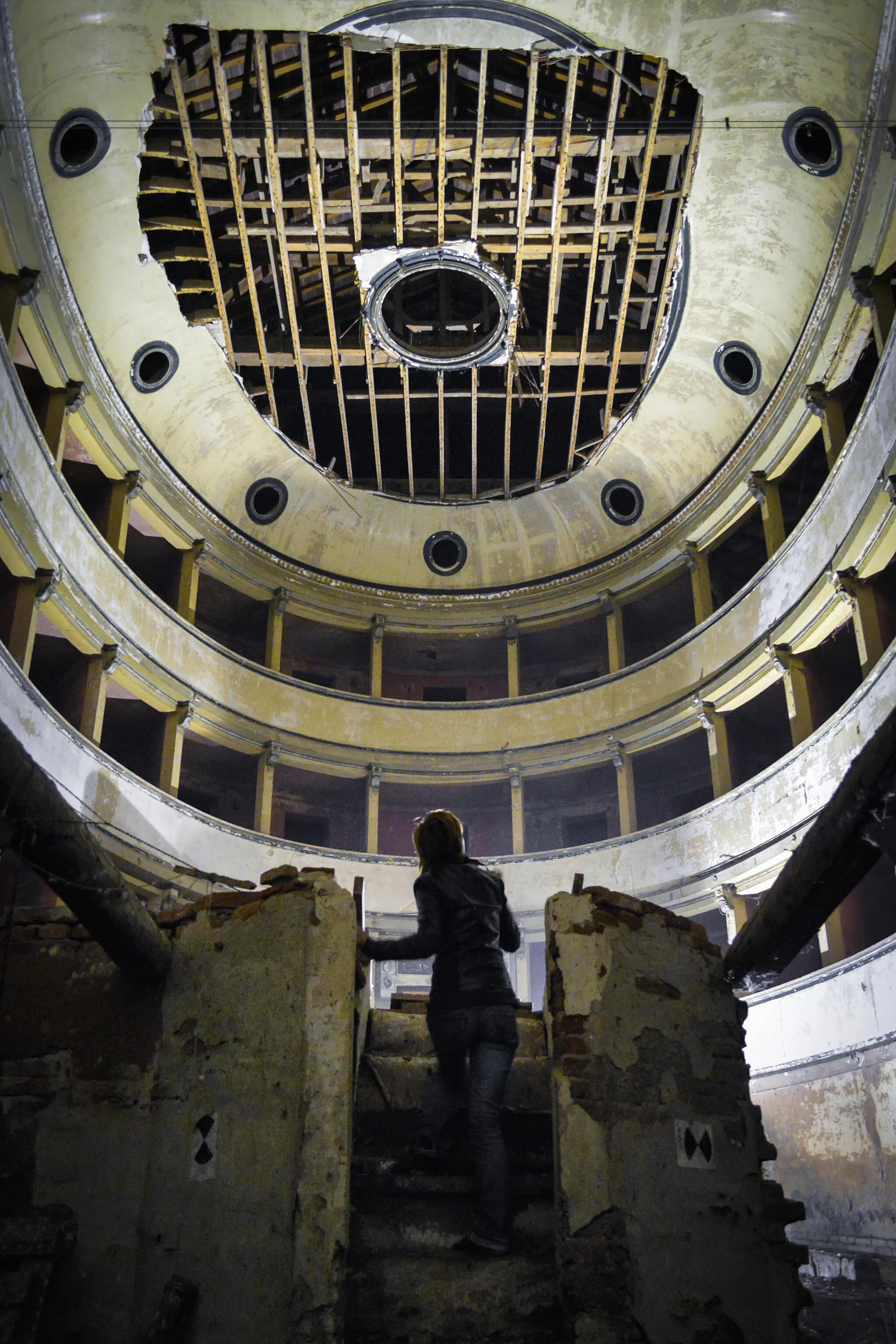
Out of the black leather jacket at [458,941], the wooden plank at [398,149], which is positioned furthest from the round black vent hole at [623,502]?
the black leather jacket at [458,941]

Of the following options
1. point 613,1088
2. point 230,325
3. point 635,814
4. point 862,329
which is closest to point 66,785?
point 230,325

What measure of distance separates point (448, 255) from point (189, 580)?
21.2 ft

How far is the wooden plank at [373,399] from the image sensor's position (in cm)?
1778

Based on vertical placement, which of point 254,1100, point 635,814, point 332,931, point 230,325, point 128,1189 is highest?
point 230,325

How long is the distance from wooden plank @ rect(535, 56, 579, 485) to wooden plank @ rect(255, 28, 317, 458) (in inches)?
138

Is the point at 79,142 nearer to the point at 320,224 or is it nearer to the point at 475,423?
the point at 320,224

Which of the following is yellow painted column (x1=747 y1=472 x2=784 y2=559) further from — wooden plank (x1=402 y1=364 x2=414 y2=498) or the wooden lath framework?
wooden plank (x1=402 y1=364 x2=414 y2=498)

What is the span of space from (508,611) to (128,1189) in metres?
16.3

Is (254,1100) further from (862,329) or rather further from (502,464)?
(502,464)

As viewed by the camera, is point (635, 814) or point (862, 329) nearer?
point (862, 329)

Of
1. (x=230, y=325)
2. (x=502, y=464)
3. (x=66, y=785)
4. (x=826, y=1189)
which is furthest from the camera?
(x=502, y=464)

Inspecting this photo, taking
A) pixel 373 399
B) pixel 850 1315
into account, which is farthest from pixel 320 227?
pixel 850 1315

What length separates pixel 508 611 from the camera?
2145cm

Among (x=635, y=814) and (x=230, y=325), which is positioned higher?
(x=230, y=325)
